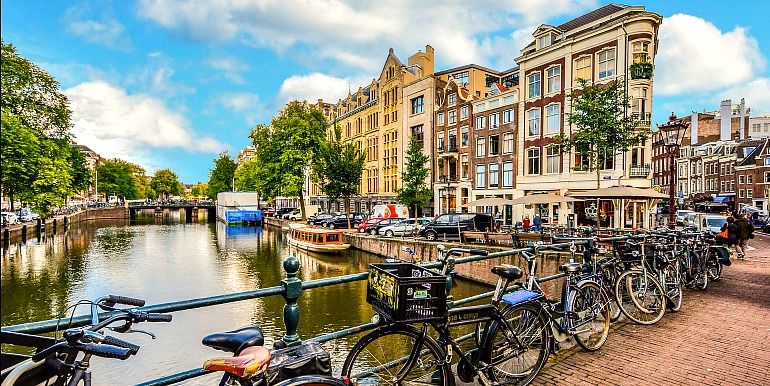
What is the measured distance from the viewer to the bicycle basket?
126 inches

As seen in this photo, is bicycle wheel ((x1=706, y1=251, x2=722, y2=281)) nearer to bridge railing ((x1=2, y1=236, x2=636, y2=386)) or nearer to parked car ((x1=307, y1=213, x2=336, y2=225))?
bridge railing ((x1=2, y1=236, x2=636, y2=386))

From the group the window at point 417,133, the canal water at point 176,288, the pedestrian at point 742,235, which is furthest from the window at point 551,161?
the window at point 417,133

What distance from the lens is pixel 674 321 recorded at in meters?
6.65

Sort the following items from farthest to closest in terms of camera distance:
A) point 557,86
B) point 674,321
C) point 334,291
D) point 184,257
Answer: point 557,86 → point 184,257 → point 334,291 → point 674,321

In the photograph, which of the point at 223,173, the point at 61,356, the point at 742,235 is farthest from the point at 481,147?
the point at 223,173

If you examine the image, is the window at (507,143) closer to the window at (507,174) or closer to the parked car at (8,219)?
the window at (507,174)

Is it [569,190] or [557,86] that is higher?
[557,86]

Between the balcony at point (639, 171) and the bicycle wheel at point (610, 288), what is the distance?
23239 millimetres

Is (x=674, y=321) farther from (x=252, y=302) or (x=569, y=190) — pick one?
(x=569, y=190)

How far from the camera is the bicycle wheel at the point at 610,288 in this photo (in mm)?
6393

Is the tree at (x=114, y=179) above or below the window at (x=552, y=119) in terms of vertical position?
below

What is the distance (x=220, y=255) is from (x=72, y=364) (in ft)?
98.1

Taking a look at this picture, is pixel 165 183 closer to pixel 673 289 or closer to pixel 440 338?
pixel 673 289

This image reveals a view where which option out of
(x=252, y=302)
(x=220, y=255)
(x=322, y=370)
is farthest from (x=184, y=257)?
(x=322, y=370)
